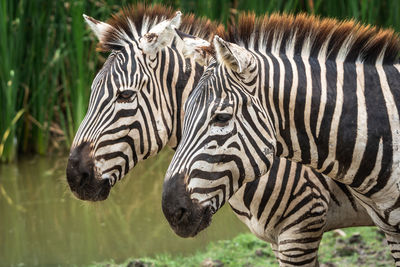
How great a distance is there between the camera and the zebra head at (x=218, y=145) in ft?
11.1

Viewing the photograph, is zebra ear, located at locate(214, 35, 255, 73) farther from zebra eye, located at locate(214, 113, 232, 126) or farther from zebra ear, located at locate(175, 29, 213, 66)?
zebra ear, located at locate(175, 29, 213, 66)

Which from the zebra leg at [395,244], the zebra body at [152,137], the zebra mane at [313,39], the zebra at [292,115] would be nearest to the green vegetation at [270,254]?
the zebra body at [152,137]

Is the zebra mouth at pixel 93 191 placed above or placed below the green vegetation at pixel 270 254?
above

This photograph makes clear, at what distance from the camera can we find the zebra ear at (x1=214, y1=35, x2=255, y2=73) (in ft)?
11.3

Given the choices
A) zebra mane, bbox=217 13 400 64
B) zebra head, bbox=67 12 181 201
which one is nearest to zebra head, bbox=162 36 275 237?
zebra mane, bbox=217 13 400 64

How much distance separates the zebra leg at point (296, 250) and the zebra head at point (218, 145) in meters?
1.13

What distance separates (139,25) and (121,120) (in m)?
0.84

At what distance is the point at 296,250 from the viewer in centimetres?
452

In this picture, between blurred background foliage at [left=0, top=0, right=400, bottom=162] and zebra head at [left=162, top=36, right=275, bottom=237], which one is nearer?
zebra head at [left=162, top=36, right=275, bottom=237]

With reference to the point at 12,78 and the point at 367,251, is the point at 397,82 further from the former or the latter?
the point at 12,78

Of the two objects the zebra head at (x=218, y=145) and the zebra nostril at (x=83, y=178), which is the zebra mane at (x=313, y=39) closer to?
the zebra head at (x=218, y=145)

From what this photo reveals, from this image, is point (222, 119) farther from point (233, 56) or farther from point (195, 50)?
point (195, 50)

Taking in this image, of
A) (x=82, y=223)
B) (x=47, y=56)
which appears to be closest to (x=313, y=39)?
(x=82, y=223)

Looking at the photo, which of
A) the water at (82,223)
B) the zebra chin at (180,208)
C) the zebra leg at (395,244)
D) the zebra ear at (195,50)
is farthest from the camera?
the water at (82,223)
